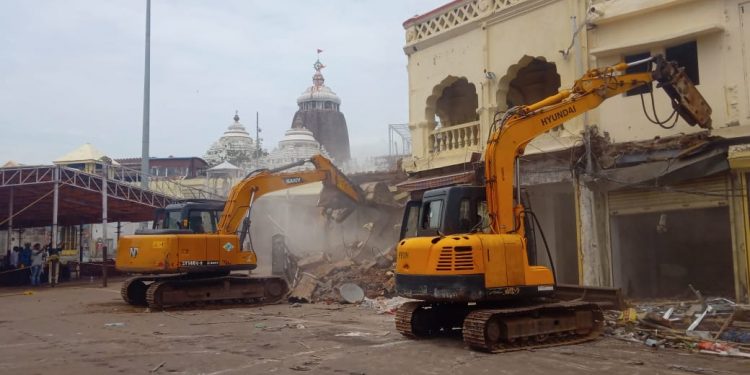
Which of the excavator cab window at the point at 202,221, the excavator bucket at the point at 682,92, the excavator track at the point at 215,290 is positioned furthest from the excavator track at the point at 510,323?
the excavator cab window at the point at 202,221

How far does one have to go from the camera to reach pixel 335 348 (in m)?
9.68

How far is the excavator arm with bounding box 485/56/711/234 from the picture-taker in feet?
32.3

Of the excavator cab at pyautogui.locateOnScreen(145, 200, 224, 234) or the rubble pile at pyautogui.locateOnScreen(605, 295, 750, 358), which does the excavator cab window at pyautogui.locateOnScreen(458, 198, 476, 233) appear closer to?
the rubble pile at pyautogui.locateOnScreen(605, 295, 750, 358)

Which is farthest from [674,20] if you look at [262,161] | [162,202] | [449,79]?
[262,161]

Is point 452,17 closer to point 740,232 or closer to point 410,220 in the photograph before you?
point 410,220

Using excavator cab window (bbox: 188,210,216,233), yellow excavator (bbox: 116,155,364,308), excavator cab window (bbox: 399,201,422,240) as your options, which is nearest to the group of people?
yellow excavator (bbox: 116,155,364,308)

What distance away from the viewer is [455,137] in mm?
16953

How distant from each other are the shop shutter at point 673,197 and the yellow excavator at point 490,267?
377 centimetres

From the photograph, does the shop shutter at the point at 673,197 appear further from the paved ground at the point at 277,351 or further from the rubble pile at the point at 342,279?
the rubble pile at the point at 342,279

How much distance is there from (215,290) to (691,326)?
11456 millimetres

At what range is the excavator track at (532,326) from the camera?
9125mm

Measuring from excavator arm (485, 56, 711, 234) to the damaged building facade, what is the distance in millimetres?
683

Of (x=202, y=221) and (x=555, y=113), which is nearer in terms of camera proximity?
(x=555, y=113)

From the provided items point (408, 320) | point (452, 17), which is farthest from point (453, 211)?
point (452, 17)
